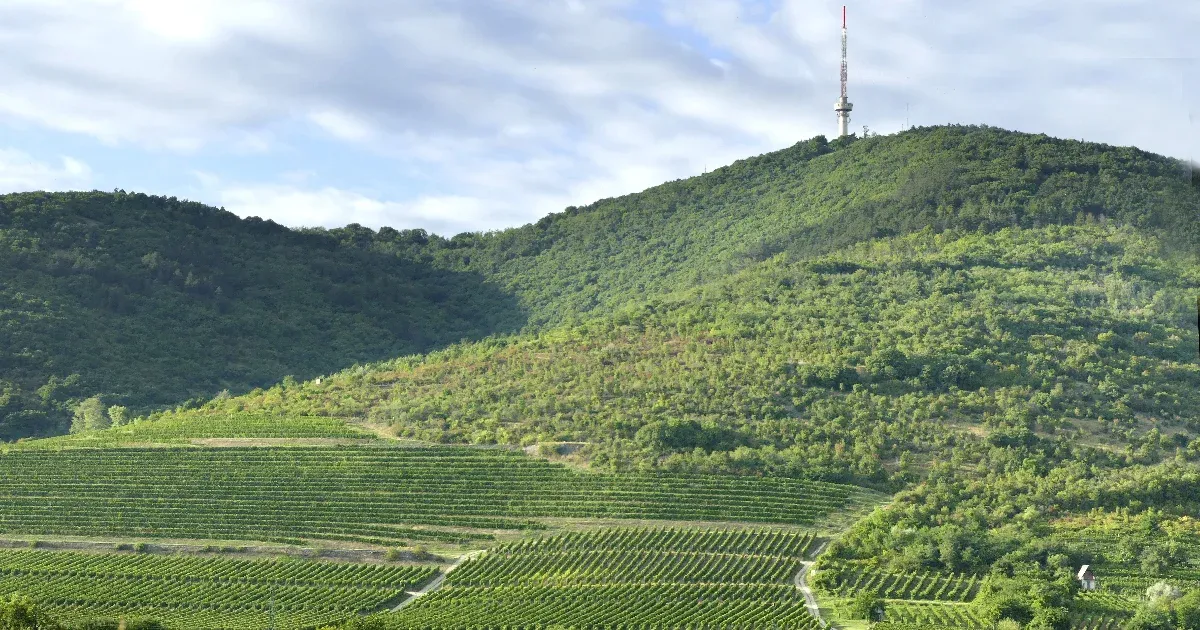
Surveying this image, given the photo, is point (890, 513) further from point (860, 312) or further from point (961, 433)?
point (860, 312)

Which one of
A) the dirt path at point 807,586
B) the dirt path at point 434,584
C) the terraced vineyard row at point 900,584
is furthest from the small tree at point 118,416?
the terraced vineyard row at point 900,584

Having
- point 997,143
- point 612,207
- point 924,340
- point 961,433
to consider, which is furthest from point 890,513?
point 612,207

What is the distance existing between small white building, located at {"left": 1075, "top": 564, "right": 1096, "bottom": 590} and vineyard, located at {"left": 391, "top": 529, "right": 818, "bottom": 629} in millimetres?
12425

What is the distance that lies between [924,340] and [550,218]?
87667 millimetres

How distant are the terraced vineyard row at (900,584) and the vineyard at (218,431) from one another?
35.9 m

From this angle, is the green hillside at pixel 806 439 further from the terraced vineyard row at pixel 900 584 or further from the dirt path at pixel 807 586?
the dirt path at pixel 807 586

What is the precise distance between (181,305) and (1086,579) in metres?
98.7

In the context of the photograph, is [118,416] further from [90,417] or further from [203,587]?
[203,587]

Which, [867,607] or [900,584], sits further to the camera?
[900,584]

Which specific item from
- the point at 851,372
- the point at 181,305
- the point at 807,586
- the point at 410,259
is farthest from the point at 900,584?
the point at 410,259

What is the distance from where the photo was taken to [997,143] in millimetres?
125375

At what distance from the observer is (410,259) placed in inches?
6767

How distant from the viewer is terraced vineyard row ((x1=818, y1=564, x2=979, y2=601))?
56188 mm

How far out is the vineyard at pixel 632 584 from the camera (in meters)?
53.8
